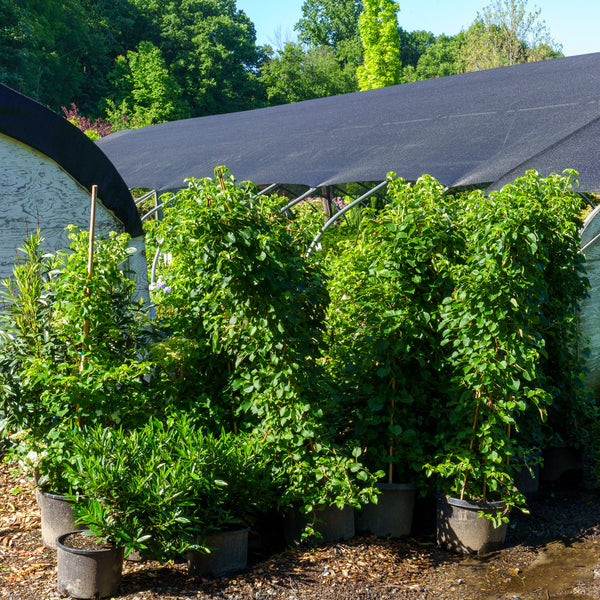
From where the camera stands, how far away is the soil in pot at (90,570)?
325cm

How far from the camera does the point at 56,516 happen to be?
379cm

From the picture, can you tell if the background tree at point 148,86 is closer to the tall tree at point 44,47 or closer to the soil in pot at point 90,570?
the tall tree at point 44,47

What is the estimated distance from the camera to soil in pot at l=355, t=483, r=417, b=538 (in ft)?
13.2

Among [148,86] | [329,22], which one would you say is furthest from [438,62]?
[148,86]

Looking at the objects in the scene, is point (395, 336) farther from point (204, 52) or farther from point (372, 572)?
point (204, 52)

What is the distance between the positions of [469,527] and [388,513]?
0.47 meters

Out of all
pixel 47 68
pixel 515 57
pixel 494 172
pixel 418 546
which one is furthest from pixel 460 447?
pixel 47 68

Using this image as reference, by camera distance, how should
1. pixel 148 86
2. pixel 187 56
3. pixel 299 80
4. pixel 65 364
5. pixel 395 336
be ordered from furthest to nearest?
pixel 299 80, pixel 187 56, pixel 148 86, pixel 395 336, pixel 65 364

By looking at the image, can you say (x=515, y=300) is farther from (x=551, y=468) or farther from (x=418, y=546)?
(x=551, y=468)

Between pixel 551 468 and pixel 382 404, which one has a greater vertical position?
pixel 382 404

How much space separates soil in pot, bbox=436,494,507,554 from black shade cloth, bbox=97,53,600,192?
3352mm

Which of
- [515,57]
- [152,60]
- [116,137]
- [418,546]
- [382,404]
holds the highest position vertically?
[152,60]

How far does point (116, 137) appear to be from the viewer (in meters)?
18.9

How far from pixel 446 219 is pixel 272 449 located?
1.65m
